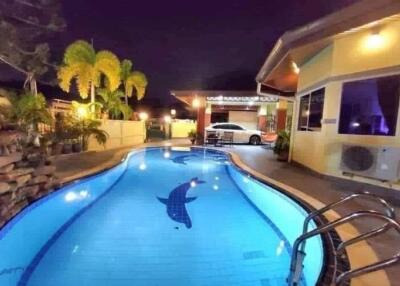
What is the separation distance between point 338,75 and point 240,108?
16.6 metres

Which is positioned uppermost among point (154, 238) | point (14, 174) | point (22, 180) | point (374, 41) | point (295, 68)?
point (295, 68)

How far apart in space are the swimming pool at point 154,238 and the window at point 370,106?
2.45 meters

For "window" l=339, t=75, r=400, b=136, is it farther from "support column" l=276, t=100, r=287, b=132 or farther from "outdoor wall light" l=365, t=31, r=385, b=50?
"support column" l=276, t=100, r=287, b=132

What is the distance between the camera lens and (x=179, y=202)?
5996 mm

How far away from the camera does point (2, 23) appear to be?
32.2 feet

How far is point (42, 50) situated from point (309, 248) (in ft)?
39.5

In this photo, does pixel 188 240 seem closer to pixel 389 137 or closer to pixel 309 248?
pixel 309 248

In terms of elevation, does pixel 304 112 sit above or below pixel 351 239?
above

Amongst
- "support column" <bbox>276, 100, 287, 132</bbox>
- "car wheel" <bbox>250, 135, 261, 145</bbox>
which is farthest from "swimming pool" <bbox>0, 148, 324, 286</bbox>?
"support column" <bbox>276, 100, 287, 132</bbox>

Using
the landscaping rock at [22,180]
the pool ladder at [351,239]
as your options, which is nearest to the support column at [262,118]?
the landscaping rock at [22,180]

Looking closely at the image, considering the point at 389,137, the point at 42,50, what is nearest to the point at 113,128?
the point at 42,50

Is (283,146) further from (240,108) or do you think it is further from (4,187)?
(240,108)

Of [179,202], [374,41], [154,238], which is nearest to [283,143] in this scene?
[374,41]

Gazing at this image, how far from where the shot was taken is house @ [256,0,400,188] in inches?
201
